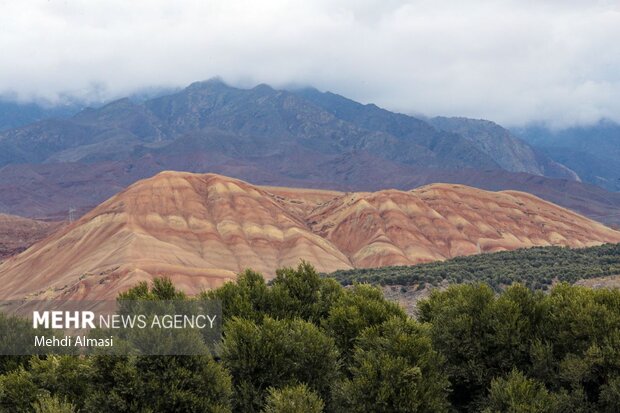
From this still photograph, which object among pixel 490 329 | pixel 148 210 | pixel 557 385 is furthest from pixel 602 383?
pixel 148 210

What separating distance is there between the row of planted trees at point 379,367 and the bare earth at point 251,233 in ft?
231

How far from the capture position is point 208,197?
149m

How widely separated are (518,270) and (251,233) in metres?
66.7

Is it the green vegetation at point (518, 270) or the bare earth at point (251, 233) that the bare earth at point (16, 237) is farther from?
the green vegetation at point (518, 270)

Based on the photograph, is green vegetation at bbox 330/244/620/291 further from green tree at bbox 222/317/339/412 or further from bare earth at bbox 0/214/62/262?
bare earth at bbox 0/214/62/262

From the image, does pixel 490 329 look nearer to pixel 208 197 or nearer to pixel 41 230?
pixel 208 197

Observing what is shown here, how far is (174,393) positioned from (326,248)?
112683 millimetres

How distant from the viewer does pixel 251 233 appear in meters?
133

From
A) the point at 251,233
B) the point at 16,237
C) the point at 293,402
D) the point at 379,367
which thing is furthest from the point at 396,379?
the point at 16,237

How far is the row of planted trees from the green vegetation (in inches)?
1727

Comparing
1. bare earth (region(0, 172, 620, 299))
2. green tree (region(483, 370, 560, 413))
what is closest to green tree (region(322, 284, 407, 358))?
green tree (region(483, 370, 560, 413))

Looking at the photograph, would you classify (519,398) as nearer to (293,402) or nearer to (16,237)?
(293,402)

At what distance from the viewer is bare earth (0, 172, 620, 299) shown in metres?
106

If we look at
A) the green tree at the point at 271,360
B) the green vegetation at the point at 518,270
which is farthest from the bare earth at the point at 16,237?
the green tree at the point at 271,360
